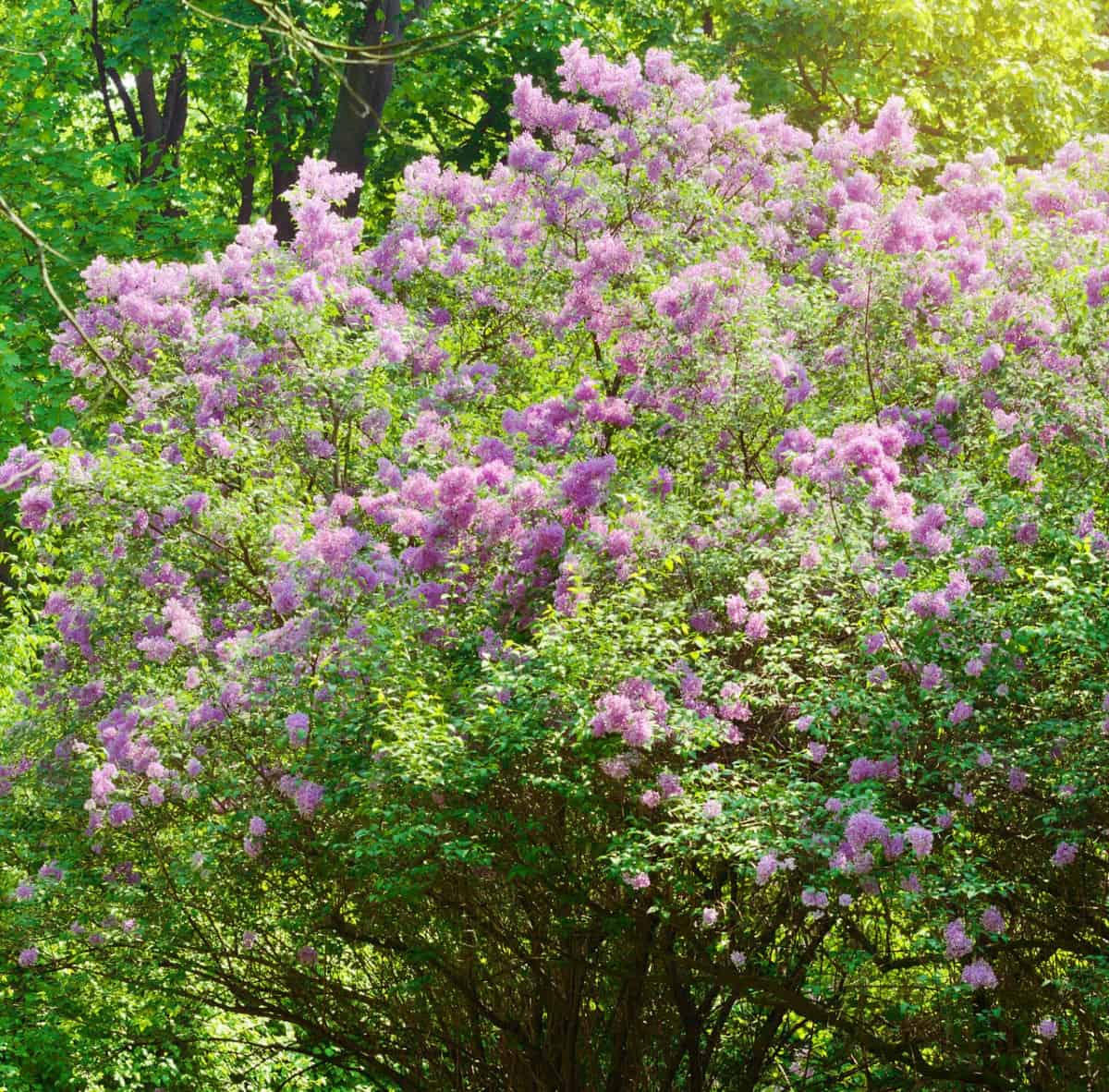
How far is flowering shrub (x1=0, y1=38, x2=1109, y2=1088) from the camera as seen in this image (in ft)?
A: 20.1

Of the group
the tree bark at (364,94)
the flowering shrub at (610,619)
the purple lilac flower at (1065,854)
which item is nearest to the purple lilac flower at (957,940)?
the flowering shrub at (610,619)

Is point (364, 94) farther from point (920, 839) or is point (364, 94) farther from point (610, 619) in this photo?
point (920, 839)

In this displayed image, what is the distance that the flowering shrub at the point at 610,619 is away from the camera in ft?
20.1

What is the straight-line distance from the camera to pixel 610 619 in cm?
627

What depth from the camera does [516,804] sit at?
6848 mm

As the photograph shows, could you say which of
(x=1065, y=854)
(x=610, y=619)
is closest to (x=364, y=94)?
(x=610, y=619)

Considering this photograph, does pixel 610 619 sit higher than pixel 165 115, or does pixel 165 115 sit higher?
pixel 165 115

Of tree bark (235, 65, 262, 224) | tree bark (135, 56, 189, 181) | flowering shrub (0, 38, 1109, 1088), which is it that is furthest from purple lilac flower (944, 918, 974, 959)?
tree bark (135, 56, 189, 181)

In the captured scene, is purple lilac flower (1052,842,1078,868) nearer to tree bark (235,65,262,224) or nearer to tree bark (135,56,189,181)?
tree bark (235,65,262,224)

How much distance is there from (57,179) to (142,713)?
9891 millimetres

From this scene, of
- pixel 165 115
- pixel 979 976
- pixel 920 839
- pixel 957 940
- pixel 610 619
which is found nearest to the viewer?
pixel 920 839

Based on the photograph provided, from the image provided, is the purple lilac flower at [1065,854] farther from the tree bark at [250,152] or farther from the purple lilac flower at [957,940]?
the tree bark at [250,152]

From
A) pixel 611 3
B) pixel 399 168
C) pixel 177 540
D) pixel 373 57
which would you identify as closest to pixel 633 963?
pixel 177 540

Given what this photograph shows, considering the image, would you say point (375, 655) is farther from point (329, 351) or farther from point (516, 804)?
point (329, 351)
